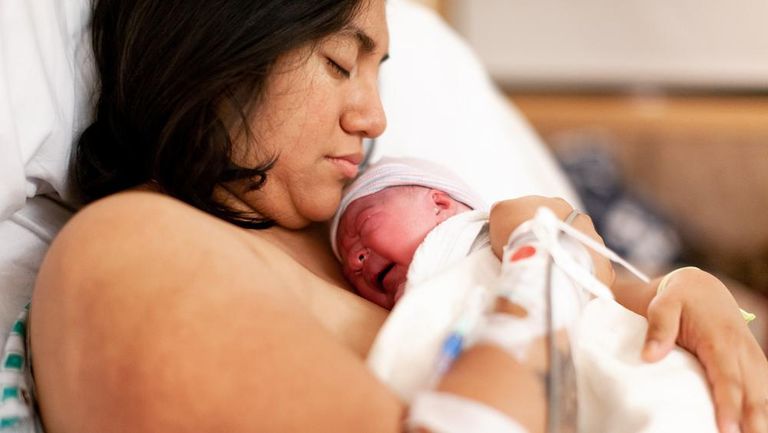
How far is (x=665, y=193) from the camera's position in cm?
277

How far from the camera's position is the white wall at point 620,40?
9.61ft

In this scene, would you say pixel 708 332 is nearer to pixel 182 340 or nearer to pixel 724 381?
pixel 724 381

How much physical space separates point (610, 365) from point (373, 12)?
1.58 ft

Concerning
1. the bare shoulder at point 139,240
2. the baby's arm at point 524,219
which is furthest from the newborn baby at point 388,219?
the bare shoulder at point 139,240

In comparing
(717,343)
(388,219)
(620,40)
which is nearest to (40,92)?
(388,219)

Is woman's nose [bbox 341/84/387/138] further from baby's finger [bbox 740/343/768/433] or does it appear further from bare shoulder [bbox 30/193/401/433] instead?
baby's finger [bbox 740/343/768/433]

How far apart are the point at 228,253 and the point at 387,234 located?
332mm

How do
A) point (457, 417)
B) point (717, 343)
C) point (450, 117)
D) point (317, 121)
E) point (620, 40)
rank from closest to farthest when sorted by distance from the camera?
1. point (457, 417)
2. point (717, 343)
3. point (317, 121)
4. point (450, 117)
5. point (620, 40)

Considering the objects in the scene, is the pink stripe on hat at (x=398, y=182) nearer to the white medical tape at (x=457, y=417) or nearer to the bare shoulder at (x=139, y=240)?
the bare shoulder at (x=139, y=240)

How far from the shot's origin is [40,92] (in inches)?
40.7

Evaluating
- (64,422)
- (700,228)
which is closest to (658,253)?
(700,228)

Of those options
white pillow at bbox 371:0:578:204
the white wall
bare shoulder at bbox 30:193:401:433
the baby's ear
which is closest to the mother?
bare shoulder at bbox 30:193:401:433

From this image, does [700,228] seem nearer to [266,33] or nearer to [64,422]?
[266,33]

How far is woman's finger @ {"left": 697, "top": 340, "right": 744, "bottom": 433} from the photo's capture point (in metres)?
0.85
